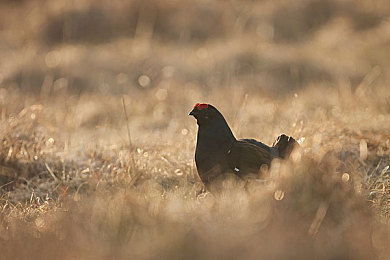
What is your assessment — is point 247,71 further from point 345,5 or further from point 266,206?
point 266,206

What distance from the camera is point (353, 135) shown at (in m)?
6.11

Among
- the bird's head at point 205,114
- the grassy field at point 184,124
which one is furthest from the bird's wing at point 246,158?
the bird's head at point 205,114

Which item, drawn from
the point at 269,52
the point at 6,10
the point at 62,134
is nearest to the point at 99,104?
the point at 62,134

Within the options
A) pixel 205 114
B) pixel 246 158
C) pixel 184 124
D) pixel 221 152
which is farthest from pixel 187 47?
pixel 246 158

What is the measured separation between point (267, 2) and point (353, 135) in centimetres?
910

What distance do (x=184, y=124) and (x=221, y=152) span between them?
12.8 feet

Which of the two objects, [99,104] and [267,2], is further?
[267,2]

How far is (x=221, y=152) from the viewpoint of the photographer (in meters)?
4.08

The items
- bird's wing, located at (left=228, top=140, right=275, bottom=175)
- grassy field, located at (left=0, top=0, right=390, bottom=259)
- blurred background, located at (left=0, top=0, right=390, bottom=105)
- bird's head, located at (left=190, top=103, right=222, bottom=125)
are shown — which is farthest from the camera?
blurred background, located at (left=0, top=0, right=390, bottom=105)

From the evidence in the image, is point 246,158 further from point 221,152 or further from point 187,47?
point 187,47

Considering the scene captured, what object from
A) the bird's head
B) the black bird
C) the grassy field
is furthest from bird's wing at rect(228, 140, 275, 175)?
the bird's head

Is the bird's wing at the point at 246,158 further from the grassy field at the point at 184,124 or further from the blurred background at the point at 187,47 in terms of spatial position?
the blurred background at the point at 187,47

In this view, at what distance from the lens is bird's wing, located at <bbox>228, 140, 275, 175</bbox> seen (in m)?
3.90

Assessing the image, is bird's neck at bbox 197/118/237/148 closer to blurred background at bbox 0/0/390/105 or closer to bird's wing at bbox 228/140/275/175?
bird's wing at bbox 228/140/275/175
